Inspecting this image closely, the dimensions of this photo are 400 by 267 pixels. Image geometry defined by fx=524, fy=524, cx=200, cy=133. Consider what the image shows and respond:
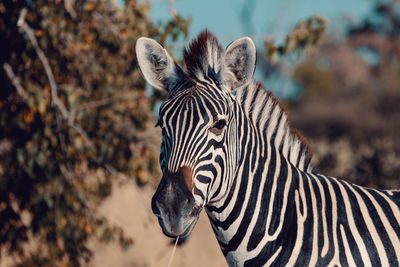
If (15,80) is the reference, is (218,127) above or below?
below

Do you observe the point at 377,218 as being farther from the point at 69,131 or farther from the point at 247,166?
the point at 69,131

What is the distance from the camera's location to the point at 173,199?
2.57 metres

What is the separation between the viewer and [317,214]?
2988 millimetres

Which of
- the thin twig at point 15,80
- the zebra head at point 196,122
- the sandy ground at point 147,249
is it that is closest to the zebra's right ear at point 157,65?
the zebra head at point 196,122

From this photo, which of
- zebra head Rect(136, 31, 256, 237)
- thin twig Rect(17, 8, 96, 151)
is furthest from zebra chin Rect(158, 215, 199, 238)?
thin twig Rect(17, 8, 96, 151)

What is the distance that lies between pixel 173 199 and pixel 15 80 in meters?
2.87

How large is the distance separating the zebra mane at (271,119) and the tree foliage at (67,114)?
1.71m

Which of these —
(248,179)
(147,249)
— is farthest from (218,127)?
(147,249)

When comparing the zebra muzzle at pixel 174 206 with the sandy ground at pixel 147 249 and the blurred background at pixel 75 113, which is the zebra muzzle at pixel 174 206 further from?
the sandy ground at pixel 147 249

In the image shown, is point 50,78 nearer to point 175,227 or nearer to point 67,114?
point 67,114

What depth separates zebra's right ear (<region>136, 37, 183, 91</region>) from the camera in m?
3.16

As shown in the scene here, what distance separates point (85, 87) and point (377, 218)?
3.47 meters

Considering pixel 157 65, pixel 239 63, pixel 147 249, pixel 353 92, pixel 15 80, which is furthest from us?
pixel 353 92

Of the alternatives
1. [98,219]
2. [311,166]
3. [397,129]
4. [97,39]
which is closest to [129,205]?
[98,219]
